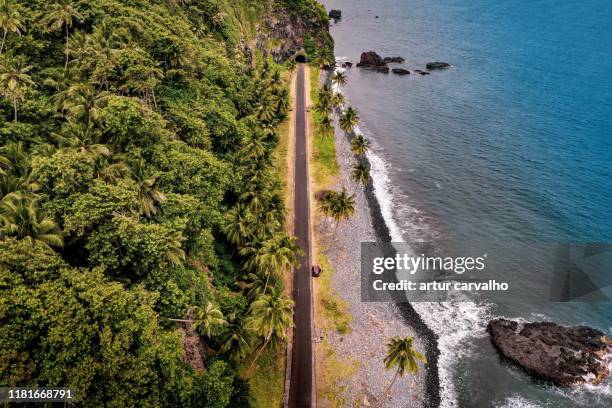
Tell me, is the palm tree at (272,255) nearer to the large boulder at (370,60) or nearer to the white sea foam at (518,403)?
the white sea foam at (518,403)

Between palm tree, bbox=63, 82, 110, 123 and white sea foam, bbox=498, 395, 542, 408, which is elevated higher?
palm tree, bbox=63, 82, 110, 123

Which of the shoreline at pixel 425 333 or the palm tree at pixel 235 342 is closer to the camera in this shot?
the palm tree at pixel 235 342

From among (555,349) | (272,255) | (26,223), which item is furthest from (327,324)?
(26,223)

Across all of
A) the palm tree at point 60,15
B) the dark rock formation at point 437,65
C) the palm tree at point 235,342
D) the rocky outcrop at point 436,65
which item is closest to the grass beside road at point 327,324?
the palm tree at point 235,342

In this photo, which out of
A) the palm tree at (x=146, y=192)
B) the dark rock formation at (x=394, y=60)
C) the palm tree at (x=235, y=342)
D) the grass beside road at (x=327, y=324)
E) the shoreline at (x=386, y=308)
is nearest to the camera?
the palm tree at (x=146, y=192)

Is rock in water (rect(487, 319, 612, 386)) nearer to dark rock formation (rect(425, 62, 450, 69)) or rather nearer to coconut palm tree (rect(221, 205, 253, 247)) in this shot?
coconut palm tree (rect(221, 205, 253, 247))

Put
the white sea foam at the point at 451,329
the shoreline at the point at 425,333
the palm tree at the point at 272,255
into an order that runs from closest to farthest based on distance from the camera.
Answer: the shoreline at the point at 425,333 → the palm tree at the point at 272,255 → the white sea foam at the point at 451,329

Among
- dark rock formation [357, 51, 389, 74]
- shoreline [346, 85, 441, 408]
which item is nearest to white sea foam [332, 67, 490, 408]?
shoreline [346, 85, 441, 408]
